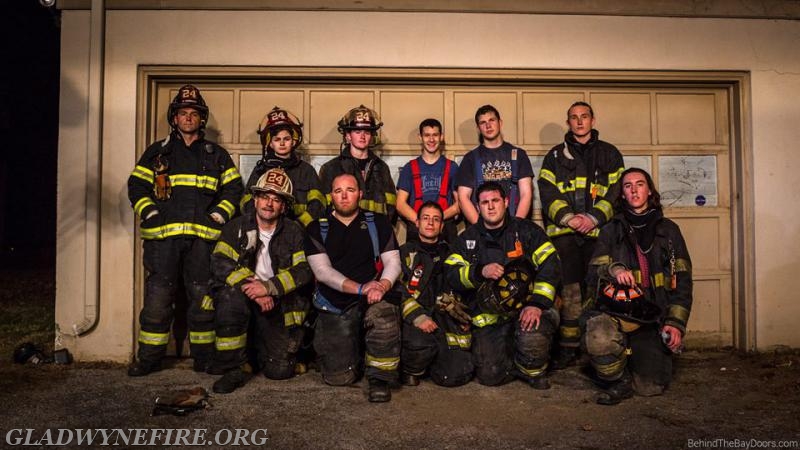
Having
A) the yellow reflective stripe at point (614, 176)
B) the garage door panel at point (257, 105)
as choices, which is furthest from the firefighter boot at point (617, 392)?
the garage door panel at point (257, 105)

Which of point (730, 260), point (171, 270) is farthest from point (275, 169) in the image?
point (730, 260)

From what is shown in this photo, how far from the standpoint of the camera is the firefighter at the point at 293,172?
506cm

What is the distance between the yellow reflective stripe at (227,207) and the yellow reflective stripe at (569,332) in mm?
3006

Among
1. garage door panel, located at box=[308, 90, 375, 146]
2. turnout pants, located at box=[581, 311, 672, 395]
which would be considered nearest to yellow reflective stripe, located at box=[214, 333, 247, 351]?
garage door panel, located at box=[308, 90, 375, 146]

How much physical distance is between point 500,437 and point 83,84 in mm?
4709

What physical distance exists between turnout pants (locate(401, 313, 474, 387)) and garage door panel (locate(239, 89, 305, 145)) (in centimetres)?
257

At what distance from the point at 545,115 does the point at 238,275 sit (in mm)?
3397

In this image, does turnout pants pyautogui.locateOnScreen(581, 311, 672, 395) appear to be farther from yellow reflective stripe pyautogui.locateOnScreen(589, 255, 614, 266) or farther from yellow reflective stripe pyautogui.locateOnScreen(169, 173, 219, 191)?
yellow reflective stripe pyautogui.locateOnScreen(169, 173, 219, 191)

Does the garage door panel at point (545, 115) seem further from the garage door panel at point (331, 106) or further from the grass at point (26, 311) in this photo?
the grass at point (26, 311)

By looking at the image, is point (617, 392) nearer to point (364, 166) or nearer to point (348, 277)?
point (348, 277)

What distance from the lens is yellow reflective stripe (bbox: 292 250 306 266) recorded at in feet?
15.0

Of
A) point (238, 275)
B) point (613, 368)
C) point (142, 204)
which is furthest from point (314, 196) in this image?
point (613, 368)

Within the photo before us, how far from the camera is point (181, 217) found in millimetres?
4871

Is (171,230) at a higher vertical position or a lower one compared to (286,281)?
higher
